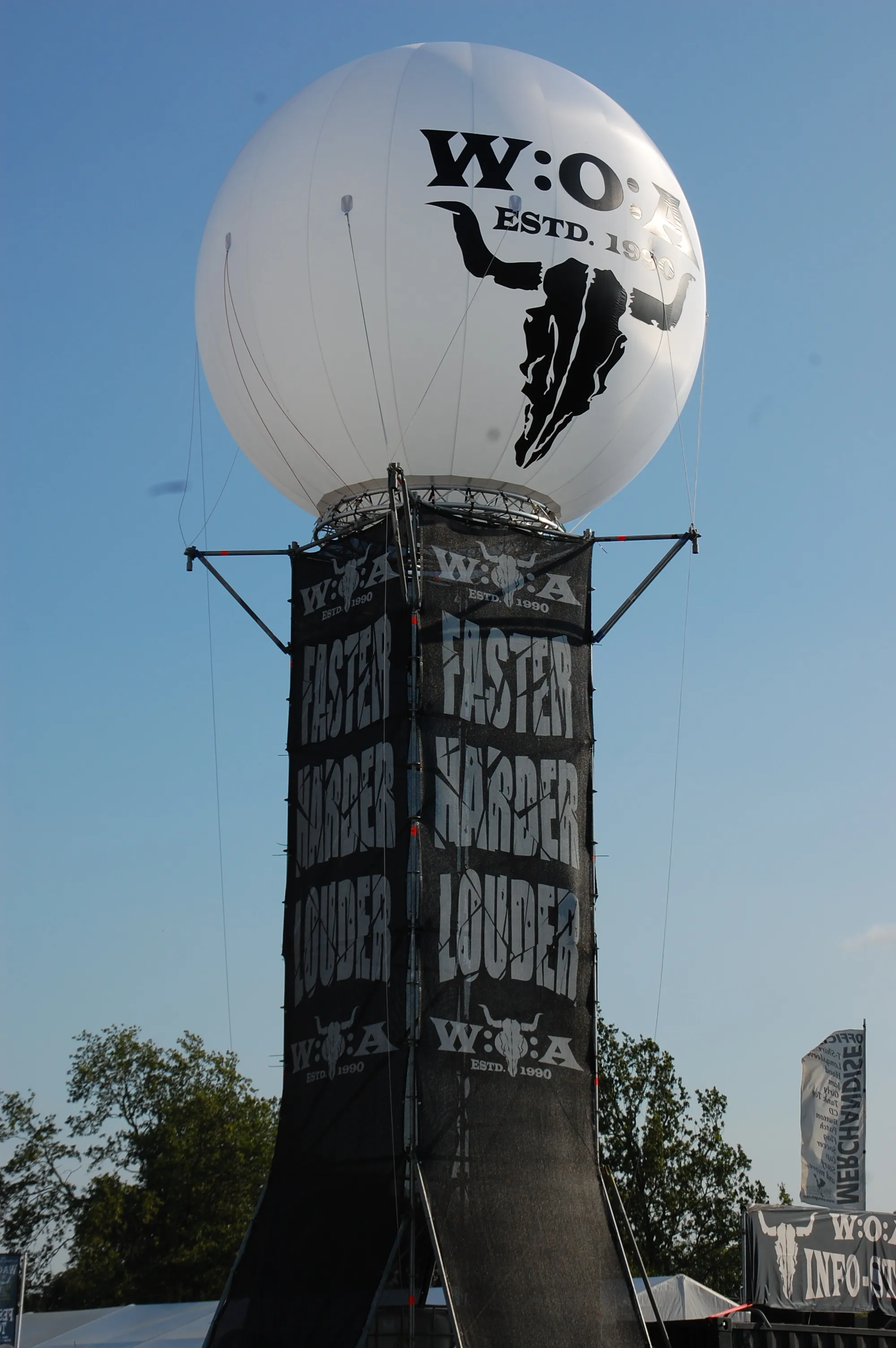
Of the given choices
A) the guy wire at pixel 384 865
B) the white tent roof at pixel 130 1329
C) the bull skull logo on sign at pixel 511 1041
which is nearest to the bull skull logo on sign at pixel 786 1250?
the bull skull logo on sign at pixel 511 1041

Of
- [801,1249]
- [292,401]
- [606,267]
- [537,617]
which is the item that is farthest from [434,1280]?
[606,267]

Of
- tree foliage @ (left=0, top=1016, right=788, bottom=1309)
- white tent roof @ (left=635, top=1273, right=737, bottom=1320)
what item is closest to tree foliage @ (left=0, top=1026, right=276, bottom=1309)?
tree foliage @ (left=0, top=1016, right=788, bottom=1309)

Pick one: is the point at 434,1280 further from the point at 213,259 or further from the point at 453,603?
the point at 213,259

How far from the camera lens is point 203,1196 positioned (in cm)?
4156

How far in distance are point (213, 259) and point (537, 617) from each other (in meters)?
5.92

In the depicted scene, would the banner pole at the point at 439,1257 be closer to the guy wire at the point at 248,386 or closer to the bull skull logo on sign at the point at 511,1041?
the bull skull logo on sign at the point at 511,1041

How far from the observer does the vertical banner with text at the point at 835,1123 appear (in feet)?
60.0

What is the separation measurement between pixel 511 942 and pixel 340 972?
6.50ft

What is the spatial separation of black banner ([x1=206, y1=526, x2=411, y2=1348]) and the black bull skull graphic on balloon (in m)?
2.46

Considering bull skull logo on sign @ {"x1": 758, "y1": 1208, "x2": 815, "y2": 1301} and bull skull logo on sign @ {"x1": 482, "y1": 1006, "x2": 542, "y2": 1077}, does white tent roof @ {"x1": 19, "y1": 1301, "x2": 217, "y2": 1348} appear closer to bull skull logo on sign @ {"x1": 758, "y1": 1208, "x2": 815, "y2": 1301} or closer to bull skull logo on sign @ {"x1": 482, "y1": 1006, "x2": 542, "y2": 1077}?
bull skull logo on sign @ {"x1": 482, "y1": 1006, "x2": 542, "y2": 1077}

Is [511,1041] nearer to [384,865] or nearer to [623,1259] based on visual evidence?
[384,865]

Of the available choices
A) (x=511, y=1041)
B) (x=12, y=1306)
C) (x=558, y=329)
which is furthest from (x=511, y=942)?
(x=12, y=1306)

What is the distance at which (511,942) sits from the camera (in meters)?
18.0

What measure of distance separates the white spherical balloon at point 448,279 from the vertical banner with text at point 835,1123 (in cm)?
750
